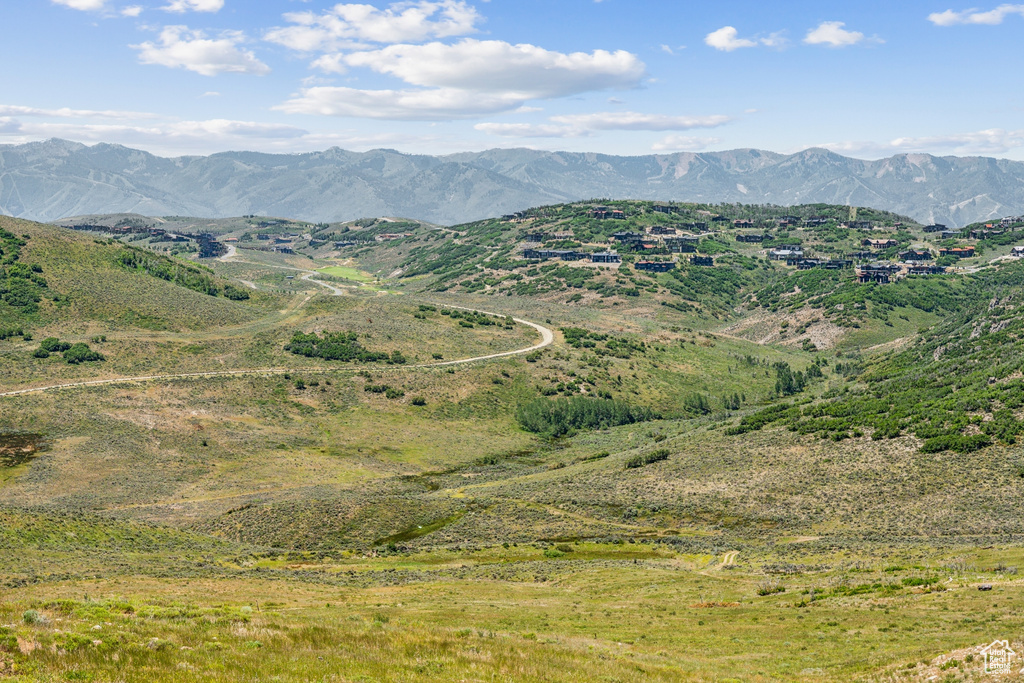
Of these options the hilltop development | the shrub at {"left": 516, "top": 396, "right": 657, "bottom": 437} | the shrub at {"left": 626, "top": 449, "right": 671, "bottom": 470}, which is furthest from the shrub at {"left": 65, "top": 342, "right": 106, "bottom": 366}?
the shrub at {"left": 626, "top": 449, "right": 671, "bottom": 470}

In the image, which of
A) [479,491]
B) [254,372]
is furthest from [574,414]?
[254,372]

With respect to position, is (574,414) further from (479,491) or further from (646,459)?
(479,491)

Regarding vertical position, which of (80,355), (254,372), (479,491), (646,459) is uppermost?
(80,355)

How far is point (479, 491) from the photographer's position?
81.9 meters

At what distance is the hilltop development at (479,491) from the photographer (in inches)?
1153

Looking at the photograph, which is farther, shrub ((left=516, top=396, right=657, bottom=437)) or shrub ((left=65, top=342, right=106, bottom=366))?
shrub ((left=516, top=396, right=657, bottom=437))

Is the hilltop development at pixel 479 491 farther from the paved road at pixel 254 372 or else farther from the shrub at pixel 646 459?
the paved road at pixel 254 372

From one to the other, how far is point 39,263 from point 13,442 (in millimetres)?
82665

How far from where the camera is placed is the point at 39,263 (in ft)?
509

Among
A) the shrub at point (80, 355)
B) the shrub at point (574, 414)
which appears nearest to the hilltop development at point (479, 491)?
the shrub at point (574, 414)

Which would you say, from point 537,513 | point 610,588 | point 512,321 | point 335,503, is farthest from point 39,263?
point 610,588

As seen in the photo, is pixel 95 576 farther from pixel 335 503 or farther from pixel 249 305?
pixel 249 305

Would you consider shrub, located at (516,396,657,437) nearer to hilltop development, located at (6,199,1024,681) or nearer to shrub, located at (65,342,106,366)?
hilltop development, located at (6,199,1024,681)

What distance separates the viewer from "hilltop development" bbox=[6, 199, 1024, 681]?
96.1 ft
